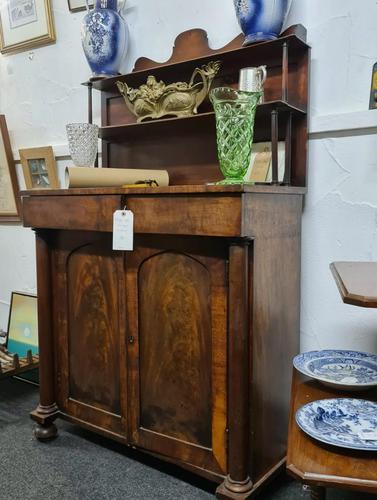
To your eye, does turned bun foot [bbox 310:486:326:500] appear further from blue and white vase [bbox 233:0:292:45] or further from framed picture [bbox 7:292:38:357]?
framed picture [bbox 7:292:38:357]

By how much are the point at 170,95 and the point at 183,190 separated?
593 mm

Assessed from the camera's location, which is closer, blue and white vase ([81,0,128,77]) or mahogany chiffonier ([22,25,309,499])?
mahogany chiffonier ([22,25,309,499])

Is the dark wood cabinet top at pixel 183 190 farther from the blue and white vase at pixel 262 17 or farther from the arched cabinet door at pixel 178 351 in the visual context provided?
the blue and white vase at pixel 262 17

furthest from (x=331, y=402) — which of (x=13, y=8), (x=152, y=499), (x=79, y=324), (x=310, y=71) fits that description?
(x=13, y=8)

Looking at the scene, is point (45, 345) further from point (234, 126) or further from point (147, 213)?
point (234, 126)

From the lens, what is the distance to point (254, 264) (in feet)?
4.26

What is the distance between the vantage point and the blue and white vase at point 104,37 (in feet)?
6.31

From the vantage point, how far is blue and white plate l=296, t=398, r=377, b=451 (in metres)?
0.92

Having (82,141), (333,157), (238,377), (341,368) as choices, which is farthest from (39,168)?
(341,368)

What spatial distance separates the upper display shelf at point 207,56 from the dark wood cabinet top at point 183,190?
0.47 metres

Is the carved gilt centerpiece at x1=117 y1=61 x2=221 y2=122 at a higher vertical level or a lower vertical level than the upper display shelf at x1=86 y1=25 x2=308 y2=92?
lower

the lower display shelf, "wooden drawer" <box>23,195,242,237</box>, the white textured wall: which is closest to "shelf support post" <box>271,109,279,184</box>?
the lower display shelf

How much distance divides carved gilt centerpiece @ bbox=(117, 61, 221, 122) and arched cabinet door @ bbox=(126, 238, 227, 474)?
59 cm

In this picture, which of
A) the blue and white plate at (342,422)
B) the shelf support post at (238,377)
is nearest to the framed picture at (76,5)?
the shelf support post at (238,377)
